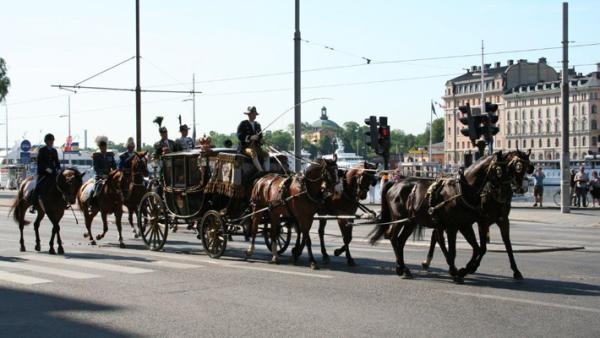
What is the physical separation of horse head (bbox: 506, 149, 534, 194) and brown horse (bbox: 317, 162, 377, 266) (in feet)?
10.9

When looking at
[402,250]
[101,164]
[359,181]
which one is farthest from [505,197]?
[101,164]

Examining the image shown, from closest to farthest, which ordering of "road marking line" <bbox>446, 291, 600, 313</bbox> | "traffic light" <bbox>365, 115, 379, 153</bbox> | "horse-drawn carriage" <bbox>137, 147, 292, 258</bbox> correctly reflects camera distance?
"road marking line" <bbox>446, 291, 600, 313</bbox> → "horse-drawn carriage" <bbox>137, 147, 292, 258</bbox> → "traffic light" <bbox>365, 115, 379, 153</bbox>

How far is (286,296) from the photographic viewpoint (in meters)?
10.8

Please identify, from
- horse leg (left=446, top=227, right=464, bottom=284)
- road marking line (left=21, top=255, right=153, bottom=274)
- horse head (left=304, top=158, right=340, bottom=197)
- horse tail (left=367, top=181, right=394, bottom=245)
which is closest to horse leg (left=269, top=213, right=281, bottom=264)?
horse head (left=304, top=158, right=340, bottom=197)

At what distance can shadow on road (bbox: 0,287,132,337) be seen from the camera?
28.3 feet

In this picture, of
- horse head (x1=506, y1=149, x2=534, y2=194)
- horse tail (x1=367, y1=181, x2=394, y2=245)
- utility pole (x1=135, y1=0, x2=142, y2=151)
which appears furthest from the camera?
utility pole (x1=135, y1=0, x2=142, y2=151)

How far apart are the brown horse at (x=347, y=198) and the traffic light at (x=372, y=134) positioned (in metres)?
7.59

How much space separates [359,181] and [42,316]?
22.3ft

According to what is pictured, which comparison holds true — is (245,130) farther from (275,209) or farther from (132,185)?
(132,185)

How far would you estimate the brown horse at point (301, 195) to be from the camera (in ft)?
46.3

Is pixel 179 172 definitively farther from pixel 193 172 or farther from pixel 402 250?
pixel 402 250

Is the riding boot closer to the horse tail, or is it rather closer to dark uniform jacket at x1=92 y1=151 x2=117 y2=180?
the horse tail

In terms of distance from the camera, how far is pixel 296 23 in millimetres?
25750

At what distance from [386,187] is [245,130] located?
3384mm
